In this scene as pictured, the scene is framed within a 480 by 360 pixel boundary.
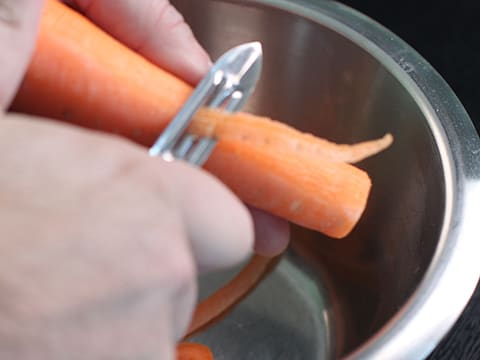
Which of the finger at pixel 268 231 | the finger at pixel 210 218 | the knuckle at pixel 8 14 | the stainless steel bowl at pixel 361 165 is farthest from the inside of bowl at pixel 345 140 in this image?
the knuckle at pixel 8 14

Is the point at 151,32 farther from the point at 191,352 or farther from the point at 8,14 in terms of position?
the point at 191,352

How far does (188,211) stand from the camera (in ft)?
1.03

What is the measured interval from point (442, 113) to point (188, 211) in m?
0.36

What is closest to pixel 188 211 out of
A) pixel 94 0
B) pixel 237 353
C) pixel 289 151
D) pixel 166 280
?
pixel 166 280

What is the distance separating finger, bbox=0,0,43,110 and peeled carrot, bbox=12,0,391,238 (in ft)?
0.22

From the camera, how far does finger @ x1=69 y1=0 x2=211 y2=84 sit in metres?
0.54

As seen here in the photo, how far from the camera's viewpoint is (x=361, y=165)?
0.71 meters

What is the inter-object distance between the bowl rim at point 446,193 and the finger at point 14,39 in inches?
11.1

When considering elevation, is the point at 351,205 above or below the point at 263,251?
above

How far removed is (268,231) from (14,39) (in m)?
0.31

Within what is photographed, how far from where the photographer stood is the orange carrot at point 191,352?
577 mm

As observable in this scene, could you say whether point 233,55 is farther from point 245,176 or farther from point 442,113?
point 442,113

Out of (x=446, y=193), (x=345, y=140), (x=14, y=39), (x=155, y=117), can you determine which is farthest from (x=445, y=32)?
(x=14, y=39)

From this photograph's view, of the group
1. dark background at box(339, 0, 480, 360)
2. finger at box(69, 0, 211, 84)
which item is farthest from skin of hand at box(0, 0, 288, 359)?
dark background at box(339, 0, 480, 360)
